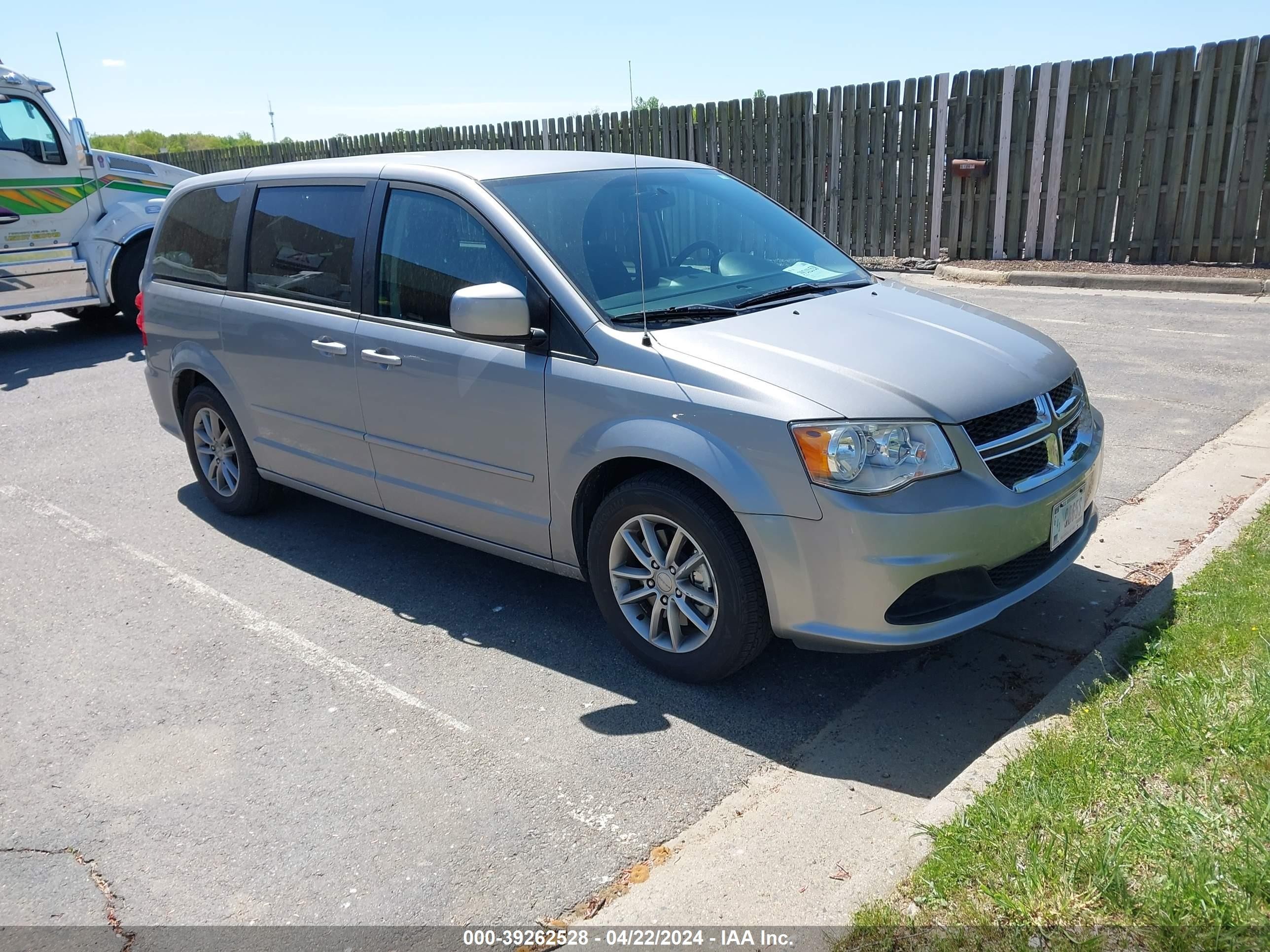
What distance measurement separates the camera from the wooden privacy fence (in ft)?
38.2

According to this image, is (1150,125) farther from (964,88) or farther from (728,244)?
(728,244)

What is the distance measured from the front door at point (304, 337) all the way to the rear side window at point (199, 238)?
0.82 ft

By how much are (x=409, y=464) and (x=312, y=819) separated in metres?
1.78

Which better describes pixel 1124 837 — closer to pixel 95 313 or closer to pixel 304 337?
pixel 304 337

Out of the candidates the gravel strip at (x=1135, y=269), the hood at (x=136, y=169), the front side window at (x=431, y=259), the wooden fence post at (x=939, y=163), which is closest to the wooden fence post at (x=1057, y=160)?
the gravel strip at (x=1135, y=269)

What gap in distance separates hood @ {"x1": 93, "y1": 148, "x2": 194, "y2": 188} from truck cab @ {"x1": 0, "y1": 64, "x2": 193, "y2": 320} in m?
0.02

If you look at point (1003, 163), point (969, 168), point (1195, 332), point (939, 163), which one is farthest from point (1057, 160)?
point (1195, 332)

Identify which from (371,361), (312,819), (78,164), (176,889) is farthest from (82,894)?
(78,164)

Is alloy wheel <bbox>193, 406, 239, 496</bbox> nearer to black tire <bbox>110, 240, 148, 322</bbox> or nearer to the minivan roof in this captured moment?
the minivan roof

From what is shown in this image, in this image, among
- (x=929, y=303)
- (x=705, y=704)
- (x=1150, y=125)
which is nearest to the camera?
(x=705, y=704)

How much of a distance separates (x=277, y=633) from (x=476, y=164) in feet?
7.45

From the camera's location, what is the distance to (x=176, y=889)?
9.79 ft

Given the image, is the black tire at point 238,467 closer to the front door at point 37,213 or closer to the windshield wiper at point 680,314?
the windshield wiper at point 680,314

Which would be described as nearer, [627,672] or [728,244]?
[627,672]
